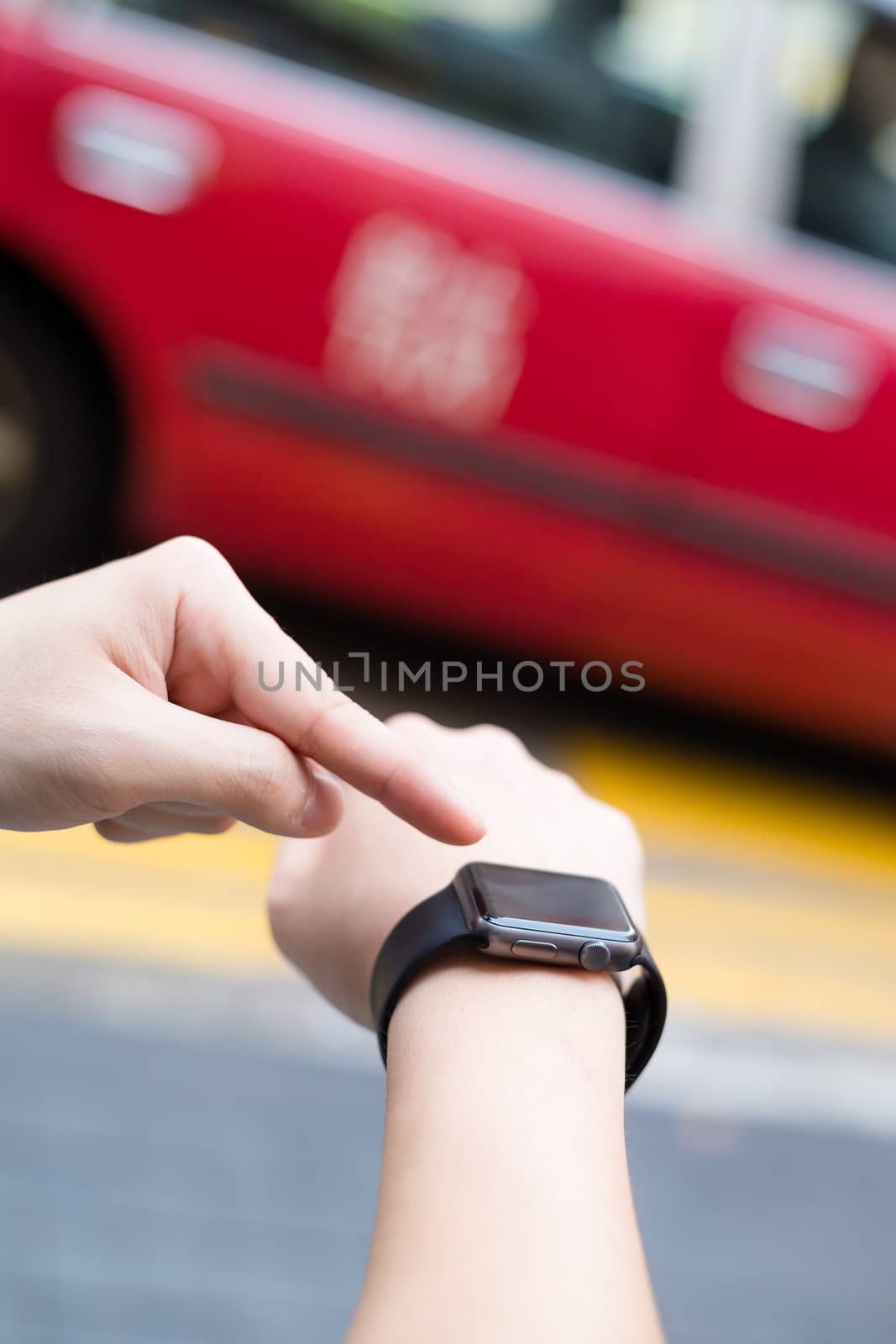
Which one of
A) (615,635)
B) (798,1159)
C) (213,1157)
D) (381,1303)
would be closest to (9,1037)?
(213,1157)

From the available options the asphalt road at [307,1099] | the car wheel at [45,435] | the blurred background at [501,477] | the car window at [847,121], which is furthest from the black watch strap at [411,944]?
the car window at [847,121]

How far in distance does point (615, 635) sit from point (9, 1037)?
1.19 meters

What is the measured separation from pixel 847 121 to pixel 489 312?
77 cm

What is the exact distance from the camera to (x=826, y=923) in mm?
2404

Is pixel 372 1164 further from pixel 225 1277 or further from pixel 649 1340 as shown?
pixel 649 1340

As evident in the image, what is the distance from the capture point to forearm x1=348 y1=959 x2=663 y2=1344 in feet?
1.89

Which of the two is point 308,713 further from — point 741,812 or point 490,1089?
point 741,812

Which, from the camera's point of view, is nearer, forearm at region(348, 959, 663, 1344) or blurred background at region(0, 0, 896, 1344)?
forearm at region(348, 959, 663, 1344)

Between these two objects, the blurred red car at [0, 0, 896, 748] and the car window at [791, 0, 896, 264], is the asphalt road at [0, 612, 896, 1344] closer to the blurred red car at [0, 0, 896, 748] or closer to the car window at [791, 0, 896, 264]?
the blurred red car at [0, 0, 896, 748]

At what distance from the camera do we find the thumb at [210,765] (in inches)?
26.6

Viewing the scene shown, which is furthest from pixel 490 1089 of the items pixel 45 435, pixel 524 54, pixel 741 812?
pixel 524 54

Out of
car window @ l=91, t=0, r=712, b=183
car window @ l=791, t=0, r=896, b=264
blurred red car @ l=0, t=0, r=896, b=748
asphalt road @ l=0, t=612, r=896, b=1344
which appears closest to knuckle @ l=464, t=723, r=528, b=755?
asphalt road @ l=0, t=612, r=896, b=1344

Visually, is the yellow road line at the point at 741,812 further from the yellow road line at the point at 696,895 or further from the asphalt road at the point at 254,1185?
the asphalt road at the point at 254,1185

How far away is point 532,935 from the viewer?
2.41ft
